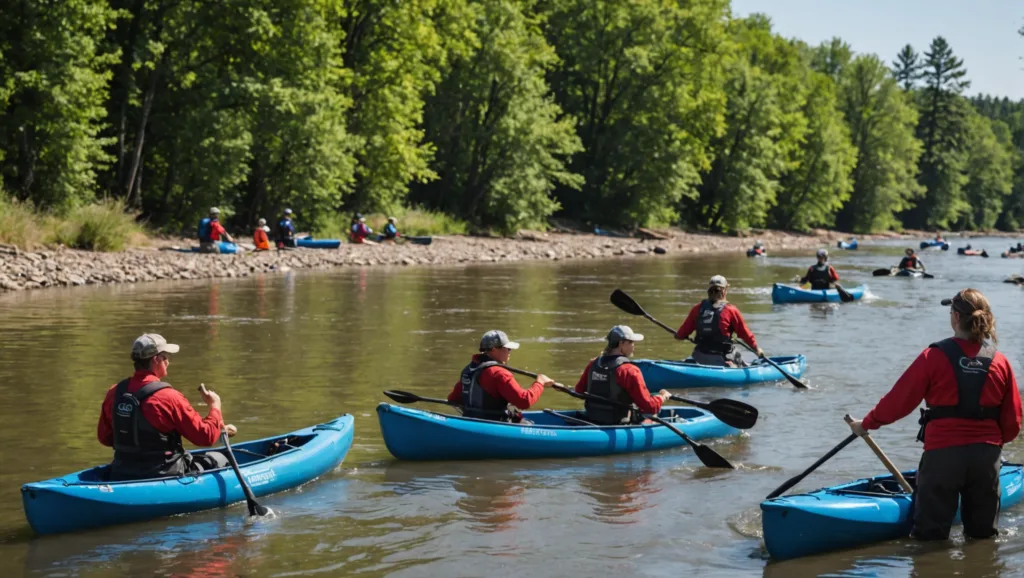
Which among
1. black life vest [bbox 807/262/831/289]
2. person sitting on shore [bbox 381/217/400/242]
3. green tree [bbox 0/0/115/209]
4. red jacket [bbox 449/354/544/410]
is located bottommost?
red jacket [bbox 449/354/544/410]

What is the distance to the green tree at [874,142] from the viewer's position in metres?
81.8

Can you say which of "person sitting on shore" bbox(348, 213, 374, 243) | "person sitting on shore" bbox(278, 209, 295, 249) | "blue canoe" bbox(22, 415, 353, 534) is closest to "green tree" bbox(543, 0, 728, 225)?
"person sitting on shore" bbox(348, 213, 374, 243)

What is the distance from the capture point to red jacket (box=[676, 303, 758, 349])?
15062 mm

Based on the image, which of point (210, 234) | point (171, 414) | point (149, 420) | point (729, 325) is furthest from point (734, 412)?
point (210, 234)

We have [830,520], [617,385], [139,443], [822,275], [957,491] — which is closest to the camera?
[957,491]

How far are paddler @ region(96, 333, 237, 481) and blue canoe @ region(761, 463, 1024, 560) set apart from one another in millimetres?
4019

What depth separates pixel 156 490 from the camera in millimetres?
8633

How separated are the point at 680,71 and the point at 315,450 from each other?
5118cm

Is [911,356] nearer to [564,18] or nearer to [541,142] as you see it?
[541,142]

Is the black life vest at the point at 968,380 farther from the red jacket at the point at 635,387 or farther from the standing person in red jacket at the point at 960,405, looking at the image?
the red jacket at the point at 635,387

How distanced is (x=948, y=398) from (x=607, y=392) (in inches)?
171

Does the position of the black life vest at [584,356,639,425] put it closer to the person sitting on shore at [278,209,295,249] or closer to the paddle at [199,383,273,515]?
the paddle at [199,383,273,515]

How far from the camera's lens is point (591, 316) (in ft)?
78.3

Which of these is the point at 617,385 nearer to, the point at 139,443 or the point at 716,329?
the point at 716,329
